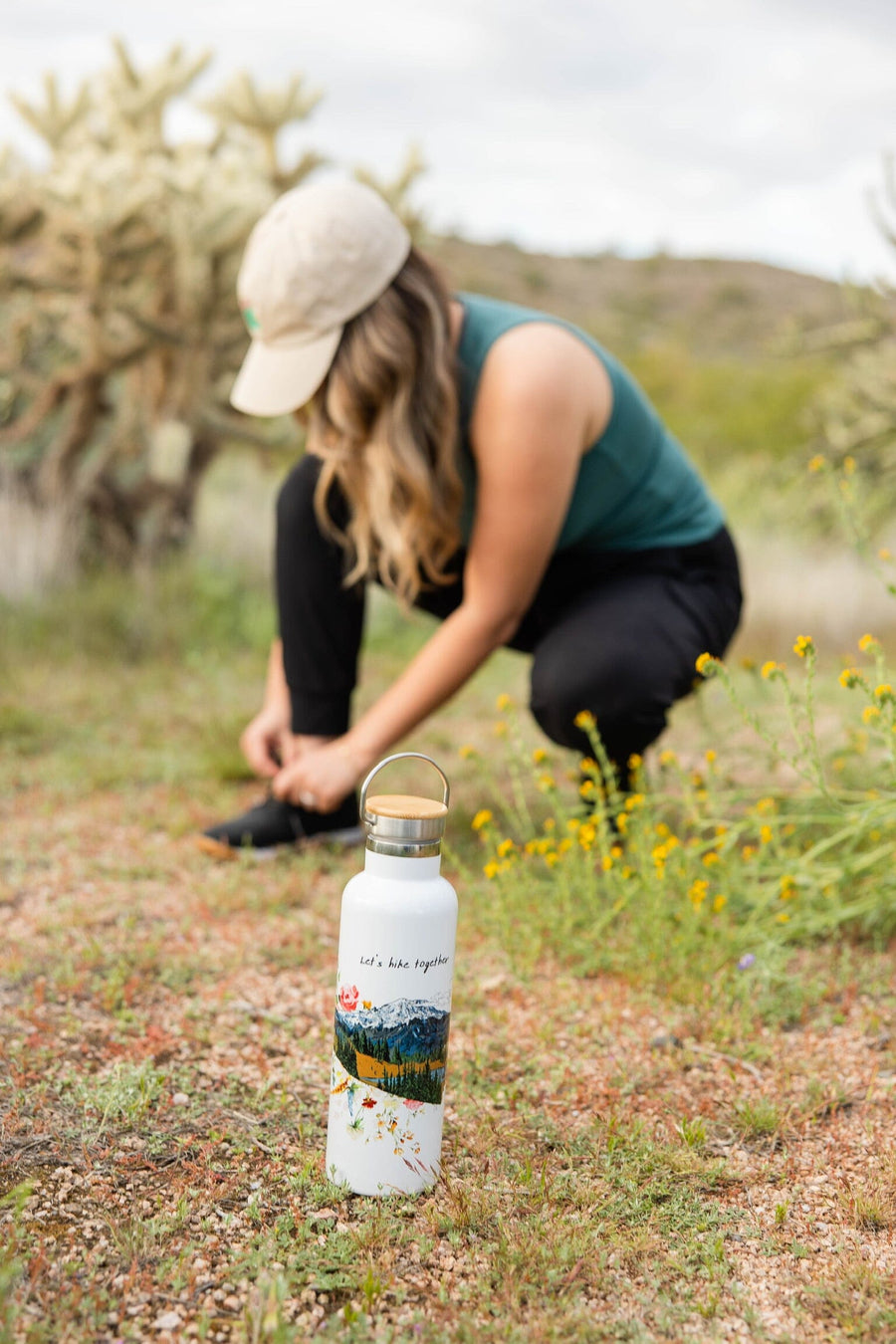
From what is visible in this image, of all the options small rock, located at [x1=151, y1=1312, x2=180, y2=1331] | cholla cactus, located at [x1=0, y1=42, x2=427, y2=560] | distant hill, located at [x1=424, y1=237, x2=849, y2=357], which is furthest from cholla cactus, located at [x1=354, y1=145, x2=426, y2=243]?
distant hill, located at [x1=424, y1=237, x2=849, y2=357]

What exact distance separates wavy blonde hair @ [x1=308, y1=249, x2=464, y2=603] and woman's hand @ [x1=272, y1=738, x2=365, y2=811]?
40 centimetres

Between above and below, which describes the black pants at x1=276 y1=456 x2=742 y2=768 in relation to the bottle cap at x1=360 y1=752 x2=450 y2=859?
below

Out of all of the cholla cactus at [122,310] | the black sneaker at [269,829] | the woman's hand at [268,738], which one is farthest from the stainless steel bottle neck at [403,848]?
the cholla cactus at [122,310]

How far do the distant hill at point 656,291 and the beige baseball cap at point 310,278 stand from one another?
25220mm

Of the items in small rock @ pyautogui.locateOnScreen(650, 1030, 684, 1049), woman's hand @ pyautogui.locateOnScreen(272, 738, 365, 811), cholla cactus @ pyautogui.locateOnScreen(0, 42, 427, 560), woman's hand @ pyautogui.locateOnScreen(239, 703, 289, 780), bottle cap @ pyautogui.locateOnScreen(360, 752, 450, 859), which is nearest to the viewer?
bottle cap @ pyautogui.locateOnScreen(360, 752, 450, 859)

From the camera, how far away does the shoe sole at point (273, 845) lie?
2.56 metres

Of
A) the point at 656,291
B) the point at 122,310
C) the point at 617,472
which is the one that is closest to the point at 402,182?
the point at 122,310

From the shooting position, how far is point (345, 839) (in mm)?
2727

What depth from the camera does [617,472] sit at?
2459mm

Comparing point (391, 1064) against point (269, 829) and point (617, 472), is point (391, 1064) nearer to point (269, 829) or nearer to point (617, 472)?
point (269, 829)

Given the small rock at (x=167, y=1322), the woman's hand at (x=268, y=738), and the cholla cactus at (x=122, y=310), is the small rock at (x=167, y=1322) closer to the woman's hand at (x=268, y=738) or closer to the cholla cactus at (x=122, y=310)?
the woman's hand at (x=268, y=738)

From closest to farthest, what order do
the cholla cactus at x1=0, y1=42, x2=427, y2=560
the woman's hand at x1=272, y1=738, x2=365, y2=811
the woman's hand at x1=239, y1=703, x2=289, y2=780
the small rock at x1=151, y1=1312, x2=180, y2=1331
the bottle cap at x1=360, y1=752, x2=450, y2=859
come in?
the small rock at x1=151, y1=1312, x2=180, y2=1331
the bottle cap at x1=360, y1=752, x2=450, y2=859
the woman's hand at x1=272, y1=738, x2=365, y2=811
the woman's hand at x1=239, y1=703, x2=289, y2=780
the cholla cactus at x1=0, y1=42, x2=427, y2=560

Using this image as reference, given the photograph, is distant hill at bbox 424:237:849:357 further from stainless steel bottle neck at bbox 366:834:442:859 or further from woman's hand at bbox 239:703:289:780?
stainless steel bottle neck at bbox 366:834:442:859

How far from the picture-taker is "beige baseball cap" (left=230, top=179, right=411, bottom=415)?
6.77 ft
